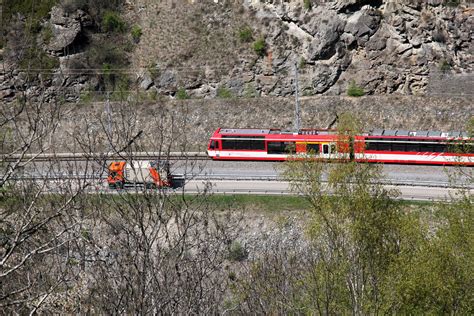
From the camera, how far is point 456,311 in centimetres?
1631

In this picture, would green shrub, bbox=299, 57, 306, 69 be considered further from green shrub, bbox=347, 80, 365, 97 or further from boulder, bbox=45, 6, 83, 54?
boulder, bbox=45, 6, 83, 54

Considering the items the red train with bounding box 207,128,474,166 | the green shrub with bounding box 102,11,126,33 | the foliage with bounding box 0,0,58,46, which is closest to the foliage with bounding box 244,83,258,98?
the red train with bounding box 207,128,474,166

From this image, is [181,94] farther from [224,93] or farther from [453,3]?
[453,3]

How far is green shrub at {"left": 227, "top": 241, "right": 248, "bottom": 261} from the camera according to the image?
87.9 feet

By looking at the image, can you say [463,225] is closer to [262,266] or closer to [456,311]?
[456,311]

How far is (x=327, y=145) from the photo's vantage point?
31656mm

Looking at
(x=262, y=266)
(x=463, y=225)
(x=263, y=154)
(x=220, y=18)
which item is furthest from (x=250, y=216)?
(x=220, y=18)

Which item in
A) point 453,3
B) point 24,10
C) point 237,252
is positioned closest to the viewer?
point 237,252

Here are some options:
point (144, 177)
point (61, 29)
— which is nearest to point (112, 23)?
point (61, 29)

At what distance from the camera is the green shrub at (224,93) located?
132 ft

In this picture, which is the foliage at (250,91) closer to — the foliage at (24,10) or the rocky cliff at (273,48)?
the rocky cliff at (273,48)

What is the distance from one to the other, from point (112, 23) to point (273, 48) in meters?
11.8

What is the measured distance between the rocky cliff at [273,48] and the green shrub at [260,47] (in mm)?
68

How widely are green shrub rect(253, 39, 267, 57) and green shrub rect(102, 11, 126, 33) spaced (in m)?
9.96
